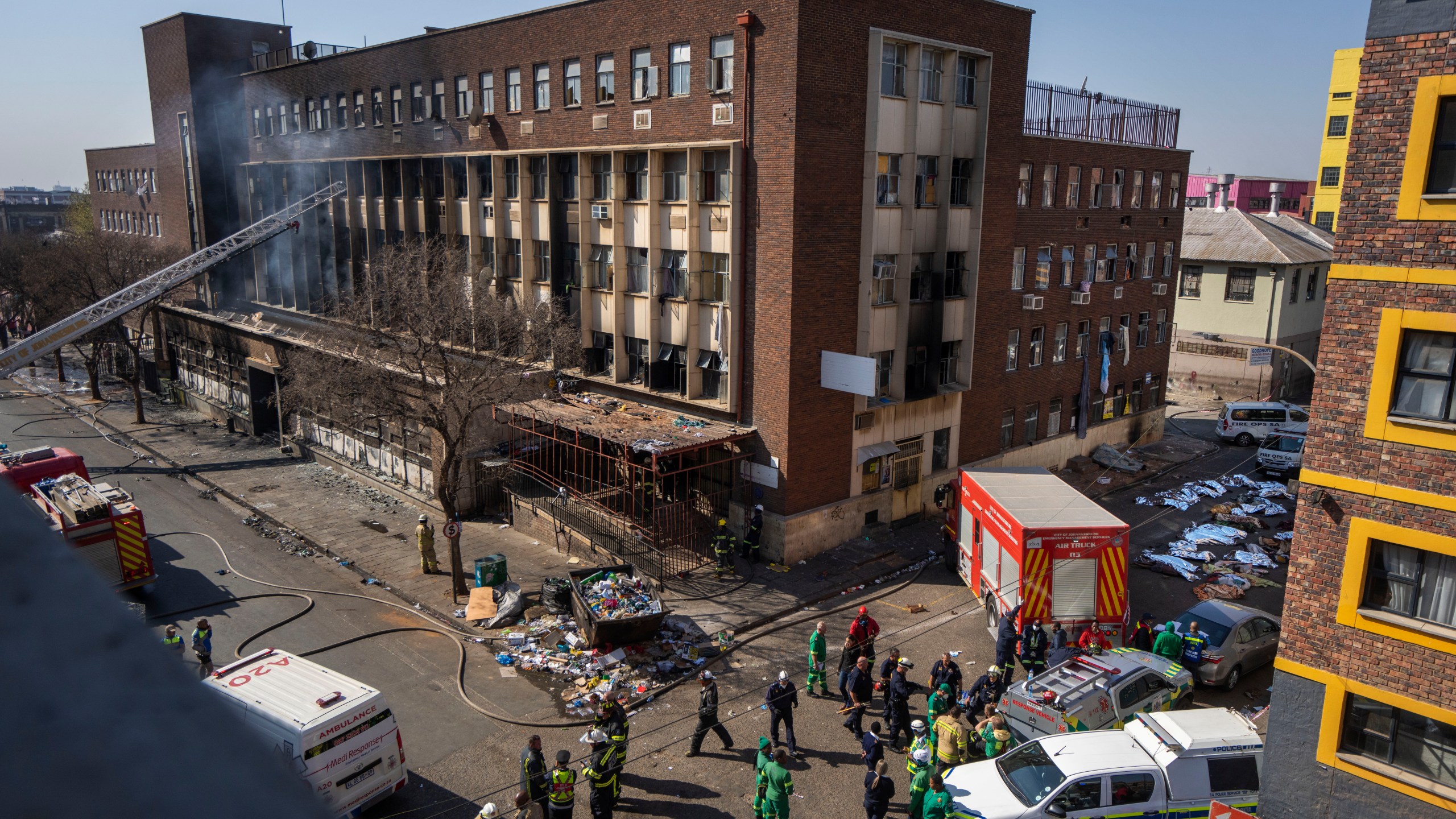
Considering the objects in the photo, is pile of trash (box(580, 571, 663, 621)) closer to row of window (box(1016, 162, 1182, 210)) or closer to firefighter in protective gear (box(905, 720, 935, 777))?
firefighter in protective gear (box(905, 720, 935, 777))

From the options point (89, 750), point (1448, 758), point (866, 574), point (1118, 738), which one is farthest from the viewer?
point (866, 574)

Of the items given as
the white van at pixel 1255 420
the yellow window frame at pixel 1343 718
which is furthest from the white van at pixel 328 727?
the white van at pixel 1255 420

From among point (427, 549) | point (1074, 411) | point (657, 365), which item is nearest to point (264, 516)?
point (427, 549)

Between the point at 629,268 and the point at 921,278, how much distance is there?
8.95m

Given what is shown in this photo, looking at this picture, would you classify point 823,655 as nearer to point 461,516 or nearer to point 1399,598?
point 1399,598

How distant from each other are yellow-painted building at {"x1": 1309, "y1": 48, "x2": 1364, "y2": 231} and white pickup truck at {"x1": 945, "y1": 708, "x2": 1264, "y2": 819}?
59610 mm

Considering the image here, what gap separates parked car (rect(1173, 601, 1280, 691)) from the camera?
18266 mm

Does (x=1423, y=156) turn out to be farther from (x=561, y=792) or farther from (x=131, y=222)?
(x=131, y=222)

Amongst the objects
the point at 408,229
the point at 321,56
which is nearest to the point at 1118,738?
the point at 408,229

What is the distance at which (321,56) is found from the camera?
42531 millimetres

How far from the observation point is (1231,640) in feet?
60.4

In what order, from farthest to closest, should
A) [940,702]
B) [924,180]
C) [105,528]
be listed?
[924,180] < [105,528] < [940,702]

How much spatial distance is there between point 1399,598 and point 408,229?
112 ft

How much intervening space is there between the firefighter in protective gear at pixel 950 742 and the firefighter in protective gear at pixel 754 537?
10144 mm
